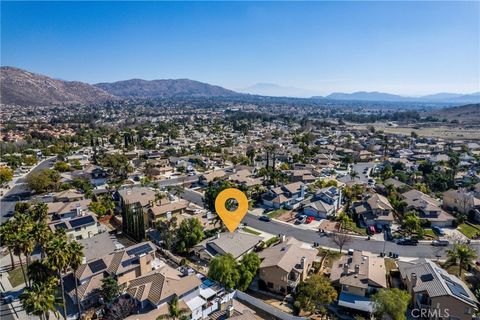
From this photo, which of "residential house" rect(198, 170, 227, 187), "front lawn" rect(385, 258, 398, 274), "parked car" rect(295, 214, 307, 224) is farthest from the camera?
"residential house" rect(198, 170, 227, 187)

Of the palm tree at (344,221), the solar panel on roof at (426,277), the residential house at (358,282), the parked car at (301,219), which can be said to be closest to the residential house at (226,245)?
the residential house at (358,282)

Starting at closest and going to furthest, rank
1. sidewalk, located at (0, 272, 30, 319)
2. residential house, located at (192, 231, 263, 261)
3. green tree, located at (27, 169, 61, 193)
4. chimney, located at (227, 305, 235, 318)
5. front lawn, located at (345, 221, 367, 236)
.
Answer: chimney, located at (227, 305, 235, 318) < sidewalk, located at (0, 272, 30, 319) < residential house, located at (192, 231, 263, 261) < front lawn, located at (345, 221, 367, 236) < green tree, located at (27, 169, 61, 193)

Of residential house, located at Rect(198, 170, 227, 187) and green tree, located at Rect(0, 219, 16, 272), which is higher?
green tree, located at Rect(0, 219, 16, 272)

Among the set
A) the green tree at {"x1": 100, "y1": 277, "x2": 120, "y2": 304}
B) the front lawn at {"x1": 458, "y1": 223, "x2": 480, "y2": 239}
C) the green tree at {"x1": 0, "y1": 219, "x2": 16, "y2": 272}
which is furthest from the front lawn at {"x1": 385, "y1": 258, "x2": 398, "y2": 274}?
the green tree at {"x1": 0, "y1": 219, "x2": 16, "y2": 272}

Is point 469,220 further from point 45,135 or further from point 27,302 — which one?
point 45,135

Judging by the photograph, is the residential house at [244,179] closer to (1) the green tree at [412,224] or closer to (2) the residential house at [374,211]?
(2) the residential house at [374,211]

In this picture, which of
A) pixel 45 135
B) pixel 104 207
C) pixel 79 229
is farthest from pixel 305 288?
pixel 45 135

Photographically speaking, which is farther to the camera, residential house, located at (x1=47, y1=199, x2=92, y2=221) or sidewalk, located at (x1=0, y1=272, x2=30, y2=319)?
residential house, located at (x1=47, y1=199, x2=92, y2=221)

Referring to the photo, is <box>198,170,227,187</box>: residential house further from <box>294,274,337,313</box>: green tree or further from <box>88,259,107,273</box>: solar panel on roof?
<box>294,274,337,313</box>: green tree

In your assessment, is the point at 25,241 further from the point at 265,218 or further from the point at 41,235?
the point at 265,218
